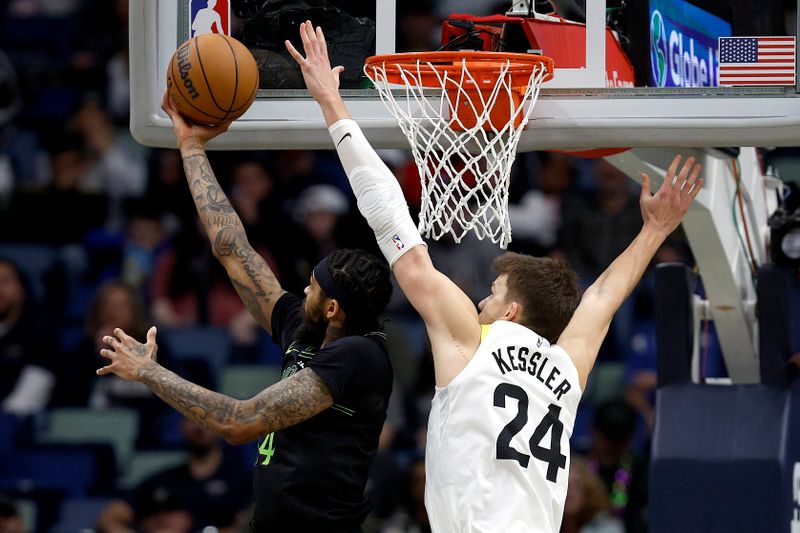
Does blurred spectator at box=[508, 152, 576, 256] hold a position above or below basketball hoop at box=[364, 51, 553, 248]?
below

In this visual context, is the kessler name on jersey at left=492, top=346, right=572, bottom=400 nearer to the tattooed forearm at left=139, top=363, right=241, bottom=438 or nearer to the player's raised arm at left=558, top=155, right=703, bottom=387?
the player's raised arm at left=558, top=155, right=703, bottom=387

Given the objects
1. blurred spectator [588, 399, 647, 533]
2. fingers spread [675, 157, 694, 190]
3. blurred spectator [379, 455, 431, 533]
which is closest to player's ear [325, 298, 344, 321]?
fingers spread [675, 157, 694, 190]

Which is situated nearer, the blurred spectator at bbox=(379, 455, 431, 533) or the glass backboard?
the glass backboard

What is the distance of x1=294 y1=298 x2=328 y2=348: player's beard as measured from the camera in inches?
180

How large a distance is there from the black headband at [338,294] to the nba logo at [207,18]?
1.14 meters

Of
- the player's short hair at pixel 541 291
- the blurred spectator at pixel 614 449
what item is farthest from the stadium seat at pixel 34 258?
the player's short hair at pixel 541 291

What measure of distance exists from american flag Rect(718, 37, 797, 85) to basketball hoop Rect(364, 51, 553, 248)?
637 millimetres

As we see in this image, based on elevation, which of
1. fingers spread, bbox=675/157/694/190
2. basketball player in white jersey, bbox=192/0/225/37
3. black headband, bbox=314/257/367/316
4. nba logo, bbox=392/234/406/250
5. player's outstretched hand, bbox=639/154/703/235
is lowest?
black headband, bbox=314/257/367/316

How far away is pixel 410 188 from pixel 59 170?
9.46ft

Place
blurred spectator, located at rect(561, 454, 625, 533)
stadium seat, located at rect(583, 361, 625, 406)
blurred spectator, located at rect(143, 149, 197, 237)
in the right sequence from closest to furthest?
blurred spectator, located at rect(561, 454, 625, 533)
stadium seat, located at rect(583, 361, 625, 406)
blurred spectator, located at rect(143, 149, 197, 237)

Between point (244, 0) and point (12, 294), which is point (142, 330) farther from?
point (244, 0)

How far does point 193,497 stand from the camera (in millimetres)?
8367


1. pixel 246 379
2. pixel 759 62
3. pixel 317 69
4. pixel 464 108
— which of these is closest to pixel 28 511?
pixel 246 379

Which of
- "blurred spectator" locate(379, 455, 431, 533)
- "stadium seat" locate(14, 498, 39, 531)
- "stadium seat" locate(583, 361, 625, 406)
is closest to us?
"blurred spectator" locate(379, 455, 431, 533)
